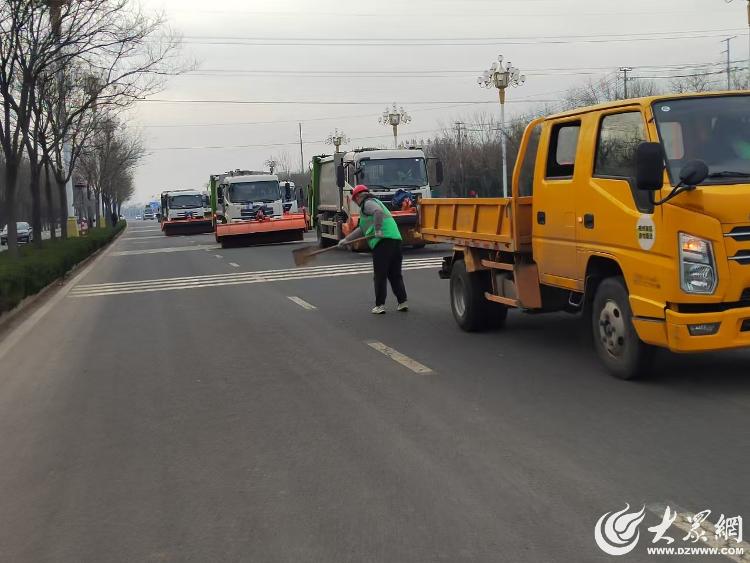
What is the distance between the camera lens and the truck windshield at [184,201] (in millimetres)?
57938

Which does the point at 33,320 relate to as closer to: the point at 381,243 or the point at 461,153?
the point at 381,243

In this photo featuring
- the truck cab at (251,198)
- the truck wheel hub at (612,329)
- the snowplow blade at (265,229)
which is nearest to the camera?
the truck wheel hub at (612,329)

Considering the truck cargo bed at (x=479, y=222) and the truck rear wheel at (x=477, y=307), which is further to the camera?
the truck rear wheel at (x=477, y=307)

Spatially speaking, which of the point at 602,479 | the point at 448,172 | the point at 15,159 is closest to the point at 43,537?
the point at 602,479

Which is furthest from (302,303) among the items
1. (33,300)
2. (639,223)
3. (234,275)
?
(639,223)

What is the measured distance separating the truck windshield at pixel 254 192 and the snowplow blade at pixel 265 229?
1528 millimetres

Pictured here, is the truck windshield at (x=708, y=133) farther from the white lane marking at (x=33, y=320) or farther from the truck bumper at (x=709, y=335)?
the white lane marking at (x=33, y=320)

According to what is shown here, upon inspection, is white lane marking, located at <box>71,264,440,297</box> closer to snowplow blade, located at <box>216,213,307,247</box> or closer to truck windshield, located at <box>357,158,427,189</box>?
truck windshield, located at <box>357,158,427,189</box>

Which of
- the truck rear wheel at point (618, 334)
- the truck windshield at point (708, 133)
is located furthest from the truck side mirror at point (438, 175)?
the truck windshield at point (708, 133)

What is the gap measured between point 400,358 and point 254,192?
29.2 m

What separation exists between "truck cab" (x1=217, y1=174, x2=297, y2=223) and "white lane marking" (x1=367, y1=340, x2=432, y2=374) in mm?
26916

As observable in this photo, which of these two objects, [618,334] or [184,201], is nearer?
[618,334]

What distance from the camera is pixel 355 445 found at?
618cm

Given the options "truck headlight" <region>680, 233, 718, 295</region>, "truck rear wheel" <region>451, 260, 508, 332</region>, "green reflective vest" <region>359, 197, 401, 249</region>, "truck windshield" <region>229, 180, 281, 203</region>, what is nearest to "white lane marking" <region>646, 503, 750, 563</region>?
"truck headlight" <region>680, 233, 718, 295</region>
